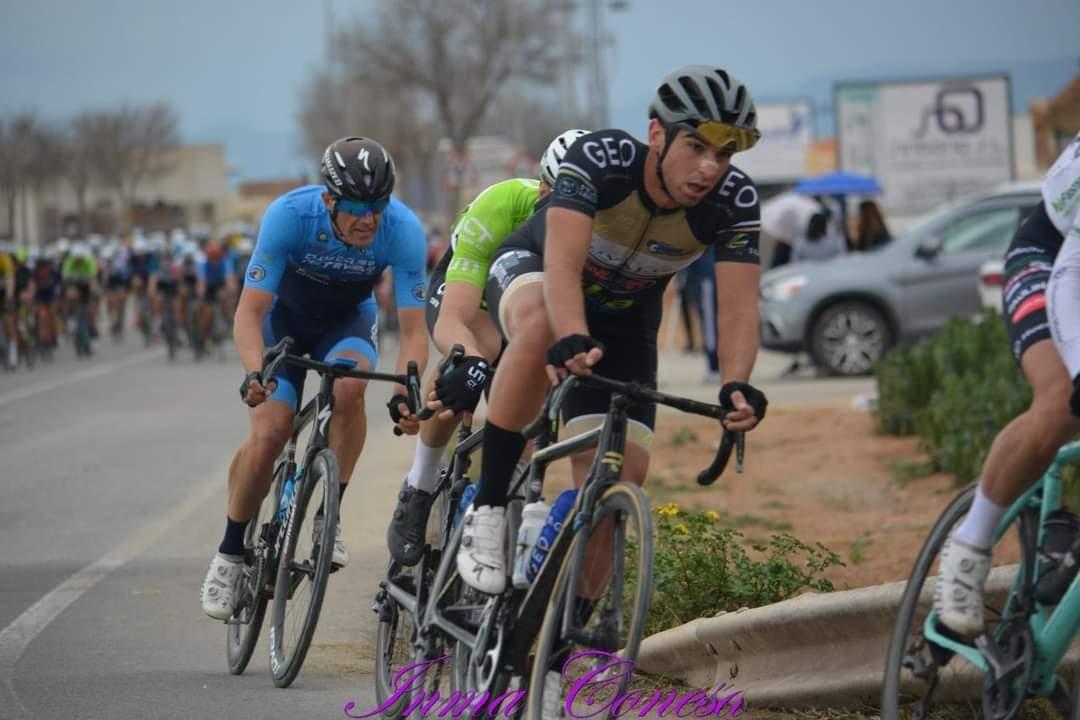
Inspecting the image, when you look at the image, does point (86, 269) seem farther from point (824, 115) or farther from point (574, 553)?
point (824, 115)

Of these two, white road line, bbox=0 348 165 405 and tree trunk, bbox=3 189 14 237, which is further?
tree trunk, bbox=3 189 14 237

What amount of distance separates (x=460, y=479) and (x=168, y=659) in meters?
2.05

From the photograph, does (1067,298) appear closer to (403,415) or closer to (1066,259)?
(1066,259)

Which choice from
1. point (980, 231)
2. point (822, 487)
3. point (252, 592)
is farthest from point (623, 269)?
point (980, 231)

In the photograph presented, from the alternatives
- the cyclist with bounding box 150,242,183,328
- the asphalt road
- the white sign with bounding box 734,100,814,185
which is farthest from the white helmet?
the white sign with bounding box 734,100,814,185

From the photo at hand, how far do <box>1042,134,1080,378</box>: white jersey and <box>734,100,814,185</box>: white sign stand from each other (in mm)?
47874

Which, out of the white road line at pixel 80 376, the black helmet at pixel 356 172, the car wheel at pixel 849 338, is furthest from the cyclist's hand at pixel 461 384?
Result: the white road line at pixel 80 376

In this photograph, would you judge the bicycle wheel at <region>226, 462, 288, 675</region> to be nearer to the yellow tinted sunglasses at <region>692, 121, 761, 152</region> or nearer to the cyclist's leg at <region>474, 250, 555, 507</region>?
the cyclist's leg at <region>474, 250, 555, 507</region>

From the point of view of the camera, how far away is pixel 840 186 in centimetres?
3238

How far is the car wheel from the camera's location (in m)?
20.5

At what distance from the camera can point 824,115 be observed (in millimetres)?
73688

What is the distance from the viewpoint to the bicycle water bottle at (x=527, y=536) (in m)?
5.27

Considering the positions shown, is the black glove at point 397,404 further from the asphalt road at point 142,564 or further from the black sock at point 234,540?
the black sock at point 234,540

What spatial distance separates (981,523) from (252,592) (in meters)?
3.54
